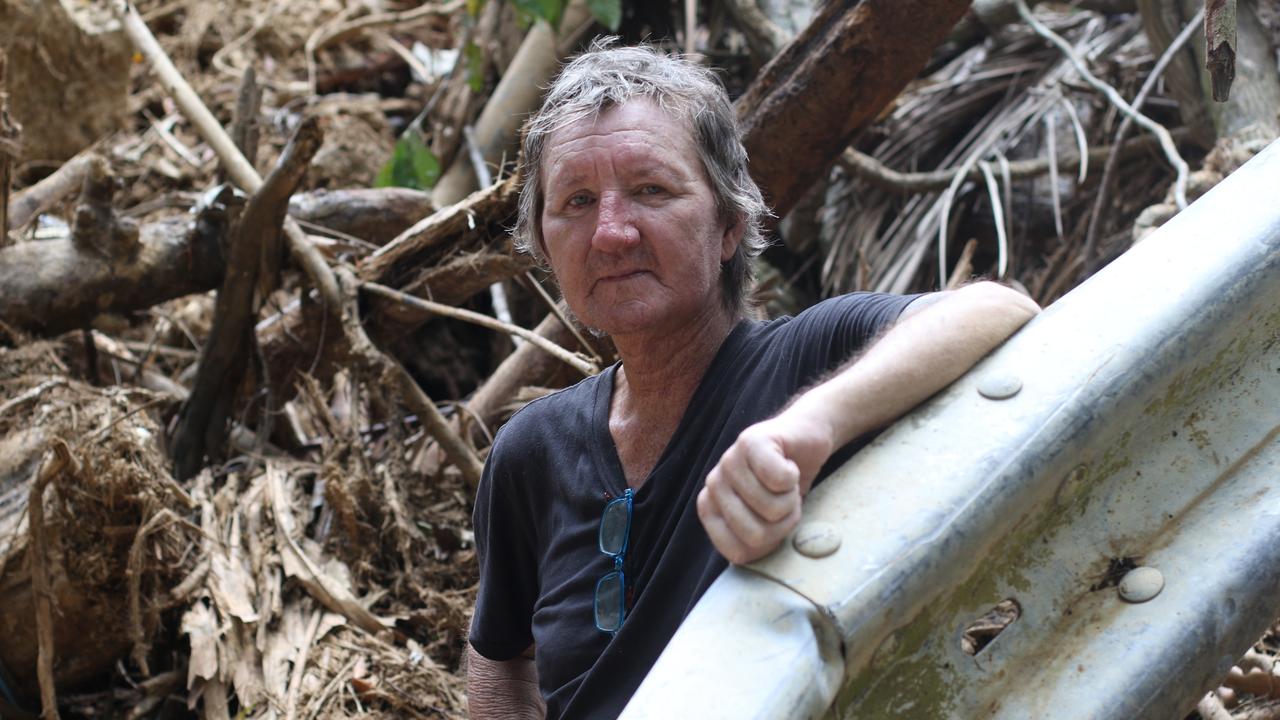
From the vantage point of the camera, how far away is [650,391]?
6.69 feet

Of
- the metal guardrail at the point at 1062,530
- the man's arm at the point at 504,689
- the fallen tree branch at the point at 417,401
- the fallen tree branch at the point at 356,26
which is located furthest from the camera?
the fallen tree branch at the point at 356,26

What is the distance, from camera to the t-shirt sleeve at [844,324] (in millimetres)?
1649

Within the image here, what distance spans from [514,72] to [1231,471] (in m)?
4.24

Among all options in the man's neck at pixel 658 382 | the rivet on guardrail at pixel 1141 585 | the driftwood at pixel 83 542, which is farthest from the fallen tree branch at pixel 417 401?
the rivet on guardrail at pixel 1141 585

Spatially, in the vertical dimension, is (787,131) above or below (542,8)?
below

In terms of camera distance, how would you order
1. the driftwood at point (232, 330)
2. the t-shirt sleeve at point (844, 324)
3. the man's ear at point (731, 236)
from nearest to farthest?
the t-shirt sleeve at point (844, 324)
the man's ear at point (731, 236)
the driftwood at point (232, 330)

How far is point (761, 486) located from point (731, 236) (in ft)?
3.19

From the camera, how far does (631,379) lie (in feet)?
6.82

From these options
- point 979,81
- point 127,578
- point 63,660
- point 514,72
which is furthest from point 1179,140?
point 63,660

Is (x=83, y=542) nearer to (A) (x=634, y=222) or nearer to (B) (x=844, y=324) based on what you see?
(A) (x=634, y=222)

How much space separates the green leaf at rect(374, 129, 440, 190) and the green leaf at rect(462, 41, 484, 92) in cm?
45

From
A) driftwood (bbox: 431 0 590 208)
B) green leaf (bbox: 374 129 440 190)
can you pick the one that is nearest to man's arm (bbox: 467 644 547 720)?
green leaf (bbox: 374 129 440 190)

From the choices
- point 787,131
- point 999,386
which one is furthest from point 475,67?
point 999,386

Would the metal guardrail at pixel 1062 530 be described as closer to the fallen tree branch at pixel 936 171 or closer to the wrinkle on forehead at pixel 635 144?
the wrinkle on forehead at pixel 635 144
